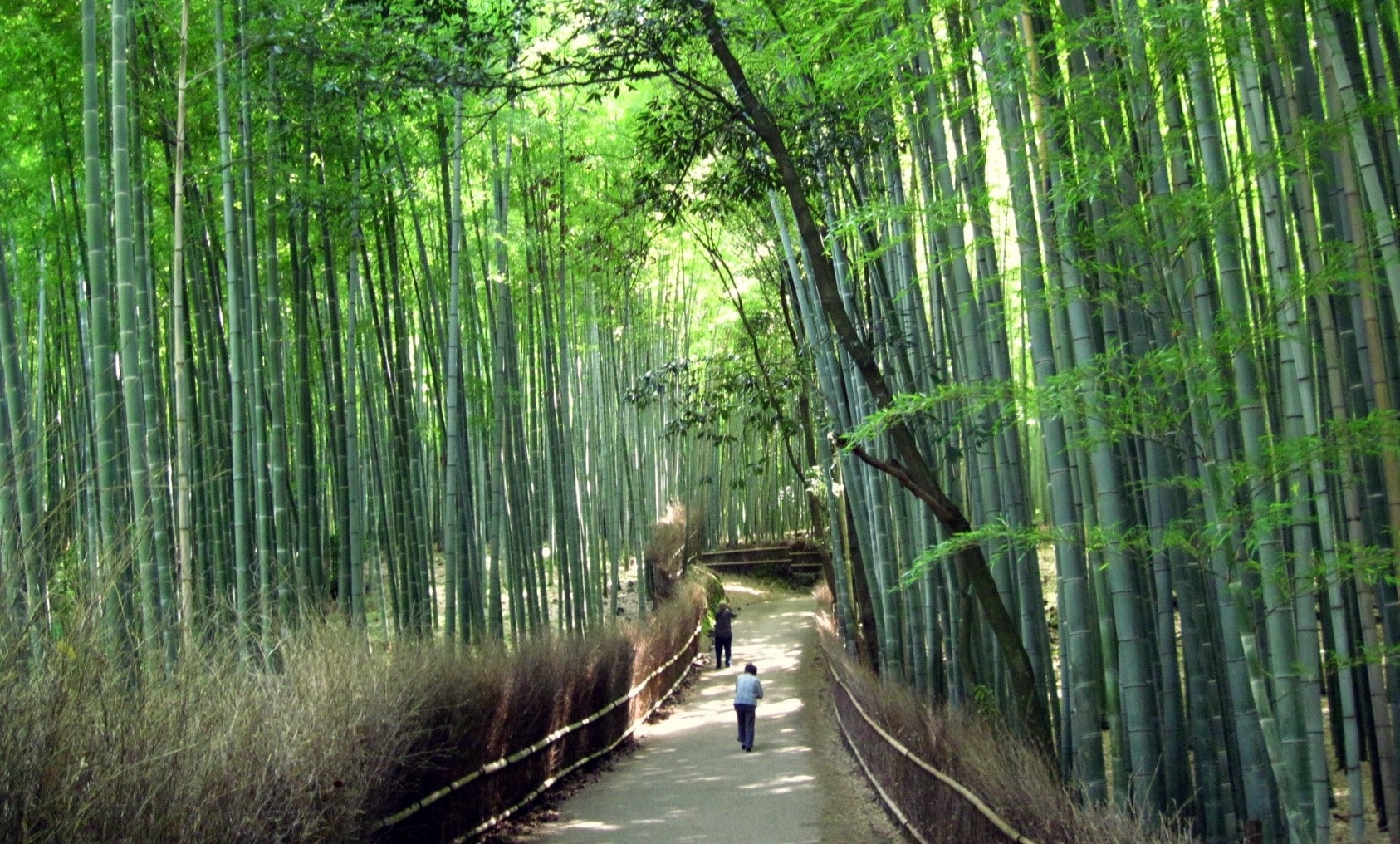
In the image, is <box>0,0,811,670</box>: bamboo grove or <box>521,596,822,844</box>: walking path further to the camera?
<box>521,596,822,844</box>: walking path

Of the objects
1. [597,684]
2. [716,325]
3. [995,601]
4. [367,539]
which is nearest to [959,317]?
[995,601]

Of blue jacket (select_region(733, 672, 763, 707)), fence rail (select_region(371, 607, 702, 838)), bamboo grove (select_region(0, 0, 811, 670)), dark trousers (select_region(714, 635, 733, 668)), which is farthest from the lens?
dark trousers (select_region(714, 635, 733, 668))

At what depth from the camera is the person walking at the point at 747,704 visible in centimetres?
888

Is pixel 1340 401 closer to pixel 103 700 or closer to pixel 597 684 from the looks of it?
pixel 103 700

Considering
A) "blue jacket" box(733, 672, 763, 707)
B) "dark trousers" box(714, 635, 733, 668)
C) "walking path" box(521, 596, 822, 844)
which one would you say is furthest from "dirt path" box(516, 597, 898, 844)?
"dark trousers" box(714, 635, 733, 668)

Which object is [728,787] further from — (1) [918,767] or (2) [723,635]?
(2) [723,635]

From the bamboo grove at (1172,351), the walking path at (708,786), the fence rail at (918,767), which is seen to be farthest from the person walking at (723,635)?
the bamboo grove at (1172,351)

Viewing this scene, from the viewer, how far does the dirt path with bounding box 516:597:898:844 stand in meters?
6.37

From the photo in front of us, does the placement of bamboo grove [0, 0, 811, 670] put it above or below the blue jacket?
above

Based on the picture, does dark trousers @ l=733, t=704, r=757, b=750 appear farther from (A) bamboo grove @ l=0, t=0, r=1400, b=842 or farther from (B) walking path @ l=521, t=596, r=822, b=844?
(A) bamboo grove @ l=0, t=0, r=1400, b=842

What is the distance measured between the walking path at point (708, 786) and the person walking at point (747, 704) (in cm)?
13

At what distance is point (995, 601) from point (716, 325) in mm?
13597

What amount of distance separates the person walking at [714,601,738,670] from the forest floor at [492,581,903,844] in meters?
0.94

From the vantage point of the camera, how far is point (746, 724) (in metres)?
8.98
